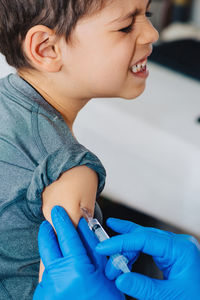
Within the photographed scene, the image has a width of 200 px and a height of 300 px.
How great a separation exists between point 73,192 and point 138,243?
177 millimetres

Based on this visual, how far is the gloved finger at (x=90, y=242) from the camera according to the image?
2.73 ft

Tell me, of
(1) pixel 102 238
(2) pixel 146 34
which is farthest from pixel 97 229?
(2) pixel 146 34

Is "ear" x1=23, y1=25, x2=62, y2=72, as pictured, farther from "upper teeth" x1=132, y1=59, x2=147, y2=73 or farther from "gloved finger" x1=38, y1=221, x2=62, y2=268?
"gloved finger" x1=38, y1=221, x2=62, y2=268

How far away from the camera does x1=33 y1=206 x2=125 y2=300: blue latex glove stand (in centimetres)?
79

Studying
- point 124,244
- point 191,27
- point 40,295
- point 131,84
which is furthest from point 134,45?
point 191,27

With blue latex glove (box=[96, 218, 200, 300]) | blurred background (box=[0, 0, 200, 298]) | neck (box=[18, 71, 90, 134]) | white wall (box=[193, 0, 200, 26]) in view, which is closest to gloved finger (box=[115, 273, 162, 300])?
blue latex glove (box=[96, 218, 200, 300])

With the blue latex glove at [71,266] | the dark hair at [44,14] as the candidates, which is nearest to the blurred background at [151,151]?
the blue latex glove at [71,266]

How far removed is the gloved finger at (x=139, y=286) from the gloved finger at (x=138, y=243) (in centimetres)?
6

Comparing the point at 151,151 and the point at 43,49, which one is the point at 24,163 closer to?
the point at 43,49

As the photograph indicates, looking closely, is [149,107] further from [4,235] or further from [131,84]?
[4,235]

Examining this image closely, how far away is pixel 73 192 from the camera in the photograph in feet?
2.66

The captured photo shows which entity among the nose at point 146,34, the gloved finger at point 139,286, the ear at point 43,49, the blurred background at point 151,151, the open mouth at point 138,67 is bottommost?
the blurred background at point 151,151

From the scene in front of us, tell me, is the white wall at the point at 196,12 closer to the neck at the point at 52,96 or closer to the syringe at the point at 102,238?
the neck at the point at 52,96

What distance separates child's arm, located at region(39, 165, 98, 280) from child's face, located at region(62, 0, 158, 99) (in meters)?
0.22
